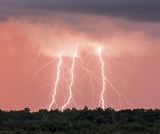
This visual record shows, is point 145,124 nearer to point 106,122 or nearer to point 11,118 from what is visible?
point 106,122

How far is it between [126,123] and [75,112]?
5373 mm

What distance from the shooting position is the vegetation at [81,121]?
39469 millimetres

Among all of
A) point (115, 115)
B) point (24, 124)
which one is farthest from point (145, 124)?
point (24, 124)

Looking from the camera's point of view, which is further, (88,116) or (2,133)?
(88,116)

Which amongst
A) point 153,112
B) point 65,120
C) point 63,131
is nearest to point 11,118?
point 65,120

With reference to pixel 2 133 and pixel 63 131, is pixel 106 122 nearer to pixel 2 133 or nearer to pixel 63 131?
pixel 63 131

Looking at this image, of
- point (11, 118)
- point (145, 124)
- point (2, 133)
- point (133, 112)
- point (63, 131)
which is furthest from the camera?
point (133, 112)

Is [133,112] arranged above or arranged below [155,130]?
above

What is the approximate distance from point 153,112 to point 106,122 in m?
4.74

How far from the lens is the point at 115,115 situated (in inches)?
1832

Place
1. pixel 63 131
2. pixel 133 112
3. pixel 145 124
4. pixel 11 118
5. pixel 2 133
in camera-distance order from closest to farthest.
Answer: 1. pixel 2 133
2. pixel 63 131
3. pixel 145 124
4. pixel 11 118
5. pixel 133 112

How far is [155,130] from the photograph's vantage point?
132ft

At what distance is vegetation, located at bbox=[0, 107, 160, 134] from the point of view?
39.5 m

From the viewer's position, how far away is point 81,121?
42219 mm
